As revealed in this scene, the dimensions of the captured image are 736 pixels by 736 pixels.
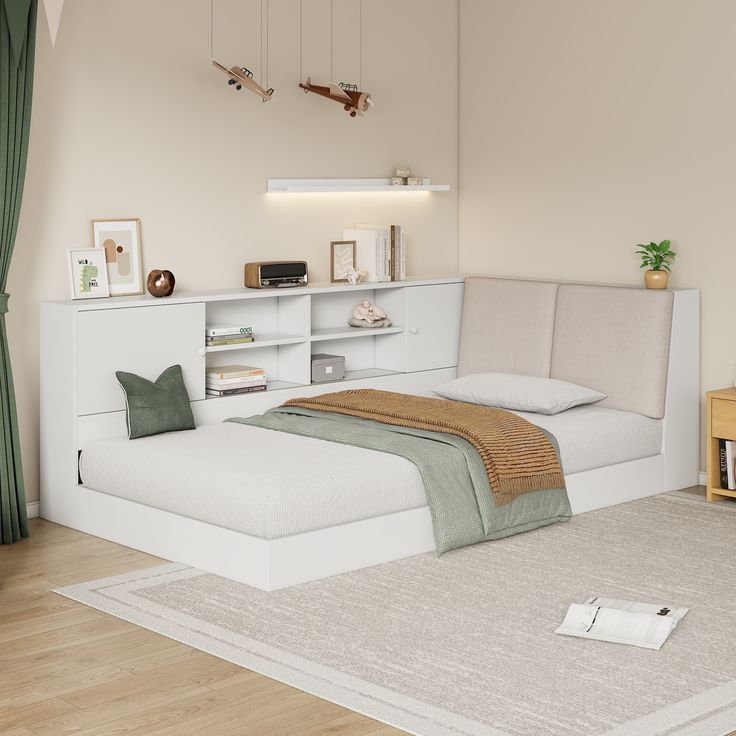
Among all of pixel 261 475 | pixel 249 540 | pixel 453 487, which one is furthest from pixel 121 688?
pixel 453 487

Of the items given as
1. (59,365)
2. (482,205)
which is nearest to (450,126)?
(482,205)

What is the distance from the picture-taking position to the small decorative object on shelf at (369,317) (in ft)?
19.0

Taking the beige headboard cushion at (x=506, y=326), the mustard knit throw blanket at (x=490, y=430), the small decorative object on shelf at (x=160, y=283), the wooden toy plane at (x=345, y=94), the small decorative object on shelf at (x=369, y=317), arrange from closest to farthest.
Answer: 1. the mustard knit throw blanket at (x=490, y=430)
2. the small decorative object on shelf at (x=160, y=283)
3. the wooden toy plane at (x=345, y=94)
4. the beige headboard cushion at (x=506, y=326)
5. the small decorative object on shelf at (x=369, y=317)

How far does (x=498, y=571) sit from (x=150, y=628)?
1243 mm

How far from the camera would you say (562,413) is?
517 centimetres

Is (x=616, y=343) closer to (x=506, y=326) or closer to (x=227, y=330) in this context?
(x=506, y=326)

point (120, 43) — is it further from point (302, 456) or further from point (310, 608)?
point (310, 608)

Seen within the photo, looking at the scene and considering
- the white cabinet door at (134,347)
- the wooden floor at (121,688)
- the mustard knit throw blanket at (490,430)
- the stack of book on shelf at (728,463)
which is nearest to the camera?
the wooden floor at (121,688)

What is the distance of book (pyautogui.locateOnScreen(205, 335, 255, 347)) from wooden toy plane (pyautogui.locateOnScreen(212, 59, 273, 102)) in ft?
3.54

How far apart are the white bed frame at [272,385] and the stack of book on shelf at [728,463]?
266 mm

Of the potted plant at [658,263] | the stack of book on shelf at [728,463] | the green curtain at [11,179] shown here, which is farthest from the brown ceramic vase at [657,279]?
the green curtain at [11,179]

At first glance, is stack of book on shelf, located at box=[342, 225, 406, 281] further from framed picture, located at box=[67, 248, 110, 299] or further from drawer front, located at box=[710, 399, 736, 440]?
drawer front, located at box=[710, 399, 736, 440]

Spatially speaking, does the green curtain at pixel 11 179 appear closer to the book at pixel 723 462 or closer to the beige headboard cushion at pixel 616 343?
the beige headboard cushion at pixel 616 343

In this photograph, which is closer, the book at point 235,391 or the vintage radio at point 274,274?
the book at point 235,391
